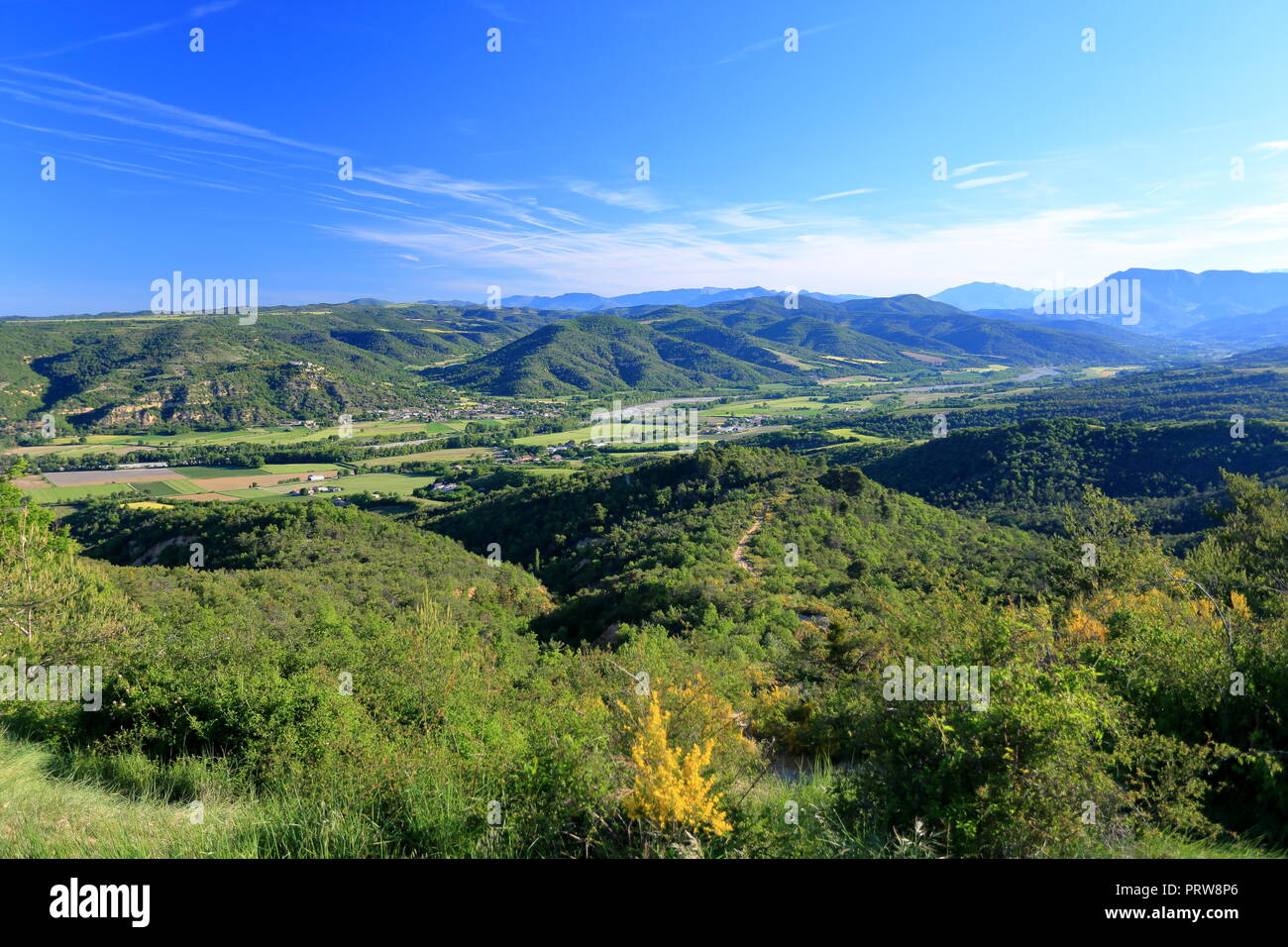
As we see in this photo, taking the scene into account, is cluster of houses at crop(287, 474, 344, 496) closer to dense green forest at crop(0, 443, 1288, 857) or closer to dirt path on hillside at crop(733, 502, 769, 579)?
dirt path on hillside at crop(733, 502, 769, 579)

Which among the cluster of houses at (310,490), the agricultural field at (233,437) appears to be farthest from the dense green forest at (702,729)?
the agricultural field at (233,437)

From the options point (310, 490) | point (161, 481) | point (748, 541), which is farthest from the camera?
point (161, 481)

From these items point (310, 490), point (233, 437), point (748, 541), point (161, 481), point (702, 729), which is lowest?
point (748, 541)

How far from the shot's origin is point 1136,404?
4953 inches

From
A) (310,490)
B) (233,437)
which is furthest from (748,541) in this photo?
(233,437)

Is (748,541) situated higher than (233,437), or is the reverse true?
(233,437)

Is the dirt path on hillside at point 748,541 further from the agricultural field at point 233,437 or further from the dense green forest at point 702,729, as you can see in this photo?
the agricultural field at point 233,437

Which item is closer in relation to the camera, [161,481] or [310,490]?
[310,490]

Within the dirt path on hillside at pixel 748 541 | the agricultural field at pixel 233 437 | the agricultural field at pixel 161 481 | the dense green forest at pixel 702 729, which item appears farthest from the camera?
the agricultural field at pixel 233 437

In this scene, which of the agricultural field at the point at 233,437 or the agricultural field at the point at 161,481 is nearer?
the agricultural field at the point at 161,481

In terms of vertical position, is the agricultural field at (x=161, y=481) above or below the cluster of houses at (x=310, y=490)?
above

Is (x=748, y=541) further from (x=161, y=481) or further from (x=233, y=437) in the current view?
(x=233, y=437)
